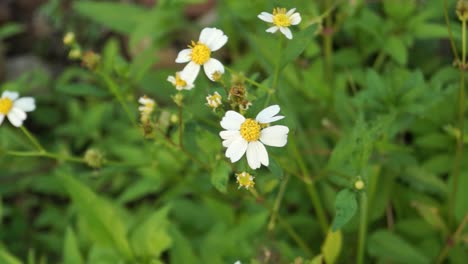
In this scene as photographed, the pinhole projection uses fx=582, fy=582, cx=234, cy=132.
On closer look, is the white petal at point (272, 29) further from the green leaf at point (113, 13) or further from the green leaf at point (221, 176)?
the green leaf at point (113, 13)

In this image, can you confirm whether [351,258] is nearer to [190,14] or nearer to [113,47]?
[113,47]

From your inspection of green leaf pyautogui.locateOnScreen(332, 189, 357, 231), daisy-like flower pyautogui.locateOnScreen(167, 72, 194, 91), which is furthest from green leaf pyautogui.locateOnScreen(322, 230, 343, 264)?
daisy-like flower pyautogui.locateOnScreen(167, 72, 194, 91)

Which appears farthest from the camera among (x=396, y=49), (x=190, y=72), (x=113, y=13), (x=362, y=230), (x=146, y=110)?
(x=113, y=13)

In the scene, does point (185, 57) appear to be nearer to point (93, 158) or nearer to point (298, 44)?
point (298, 44)

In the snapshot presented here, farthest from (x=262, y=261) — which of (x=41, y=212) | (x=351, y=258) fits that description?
(x=41, y=212)

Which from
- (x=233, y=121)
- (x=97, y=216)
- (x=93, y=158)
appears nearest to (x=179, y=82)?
(x=233, y=121)

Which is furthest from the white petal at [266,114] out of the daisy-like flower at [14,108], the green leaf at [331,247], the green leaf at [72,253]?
the green leaf at [72,253]
